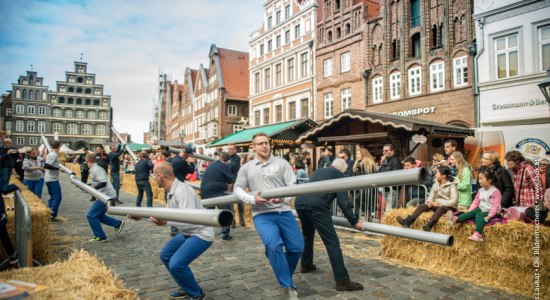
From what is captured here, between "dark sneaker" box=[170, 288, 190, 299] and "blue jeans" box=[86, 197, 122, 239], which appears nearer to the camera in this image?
"dark sneaker" box=[170, 288, 190, 299]

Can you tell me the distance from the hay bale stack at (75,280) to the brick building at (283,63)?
89.0ft

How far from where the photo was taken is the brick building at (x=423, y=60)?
63.4ft

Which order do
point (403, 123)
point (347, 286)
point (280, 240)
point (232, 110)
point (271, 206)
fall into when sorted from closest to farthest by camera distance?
point (280, 240)
point (271, 206)
point (347, 286)
point (403, 123)
point (232, 110)

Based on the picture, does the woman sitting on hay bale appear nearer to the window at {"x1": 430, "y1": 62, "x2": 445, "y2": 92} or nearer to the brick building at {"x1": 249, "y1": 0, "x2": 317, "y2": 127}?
the window at {"x1": 430, "y1": 62, "x2": 445, "y2": 92}

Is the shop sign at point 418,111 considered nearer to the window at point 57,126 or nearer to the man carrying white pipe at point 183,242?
the man carrying white pipe at point 183,242

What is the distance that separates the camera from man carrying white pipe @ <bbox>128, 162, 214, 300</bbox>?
4336 mm

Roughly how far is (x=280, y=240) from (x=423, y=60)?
1981 cm

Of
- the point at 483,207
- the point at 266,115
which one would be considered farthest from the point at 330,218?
the point at 266,115

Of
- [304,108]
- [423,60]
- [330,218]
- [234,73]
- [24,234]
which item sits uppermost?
[234,73]

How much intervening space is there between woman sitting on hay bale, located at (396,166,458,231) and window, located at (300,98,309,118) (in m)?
23.7

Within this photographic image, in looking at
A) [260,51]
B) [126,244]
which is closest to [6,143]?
[126,244]

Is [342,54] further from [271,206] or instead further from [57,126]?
[57,126]

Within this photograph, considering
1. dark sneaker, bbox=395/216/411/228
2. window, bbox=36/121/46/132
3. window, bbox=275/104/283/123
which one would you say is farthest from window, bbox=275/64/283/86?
window, bbox=36/121/46/132

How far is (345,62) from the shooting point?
87.4ft
